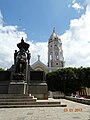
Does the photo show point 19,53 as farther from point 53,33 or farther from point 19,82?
point 53,33

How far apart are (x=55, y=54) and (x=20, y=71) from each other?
87.3m

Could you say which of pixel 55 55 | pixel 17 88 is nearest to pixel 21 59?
pixel 17 88

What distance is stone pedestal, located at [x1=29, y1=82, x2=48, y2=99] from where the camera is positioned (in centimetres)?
2308

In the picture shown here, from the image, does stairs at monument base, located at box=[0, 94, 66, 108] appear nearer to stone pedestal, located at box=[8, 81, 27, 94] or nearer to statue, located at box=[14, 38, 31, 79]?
stone pedestal, located at box=[8, 81, 27, 94]

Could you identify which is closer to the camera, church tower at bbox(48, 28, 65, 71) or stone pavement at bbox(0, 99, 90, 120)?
stone pavement at bbox(0, 99, 90, 120)

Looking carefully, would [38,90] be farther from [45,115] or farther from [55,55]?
[55,55]

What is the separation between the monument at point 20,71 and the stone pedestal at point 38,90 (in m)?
0.86

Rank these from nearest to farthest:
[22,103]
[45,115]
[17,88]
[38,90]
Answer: [45,115]
[22,103]
[17,88]
[38,90]

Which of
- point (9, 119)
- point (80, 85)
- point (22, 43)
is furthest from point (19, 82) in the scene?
point (80, 85)

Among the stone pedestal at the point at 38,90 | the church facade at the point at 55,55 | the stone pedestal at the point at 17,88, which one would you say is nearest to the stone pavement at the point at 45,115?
the stone pedestal at the point at 17,88

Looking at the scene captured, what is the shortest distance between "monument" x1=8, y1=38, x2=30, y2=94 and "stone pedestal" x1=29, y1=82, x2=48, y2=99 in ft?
2.83

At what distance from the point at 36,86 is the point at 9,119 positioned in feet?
44.8

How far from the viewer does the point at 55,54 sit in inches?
4338

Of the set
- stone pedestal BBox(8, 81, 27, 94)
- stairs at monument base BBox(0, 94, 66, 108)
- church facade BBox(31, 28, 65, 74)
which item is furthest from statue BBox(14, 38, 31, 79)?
church facade BBox(31, 28, 65, 74)
